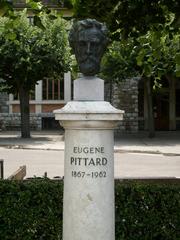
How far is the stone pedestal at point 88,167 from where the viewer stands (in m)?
5.45

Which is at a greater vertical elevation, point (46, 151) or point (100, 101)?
point (100, 101)

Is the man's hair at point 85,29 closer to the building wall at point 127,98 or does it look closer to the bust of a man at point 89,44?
the bust of a man at point 89,44

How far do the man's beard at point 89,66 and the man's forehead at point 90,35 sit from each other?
0.19 m

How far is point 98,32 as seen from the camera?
18.6ft

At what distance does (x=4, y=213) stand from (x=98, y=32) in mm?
2799

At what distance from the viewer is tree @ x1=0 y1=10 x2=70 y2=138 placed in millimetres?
28859

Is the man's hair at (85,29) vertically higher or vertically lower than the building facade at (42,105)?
higher

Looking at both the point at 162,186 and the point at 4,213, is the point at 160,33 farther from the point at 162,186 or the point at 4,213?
the point at 4,213

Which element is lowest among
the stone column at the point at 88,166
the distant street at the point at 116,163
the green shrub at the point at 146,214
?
the distant street at the point at 116,163

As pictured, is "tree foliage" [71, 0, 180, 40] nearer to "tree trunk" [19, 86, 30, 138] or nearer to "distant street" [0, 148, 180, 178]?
"distant street" [0, 148, 180, 178]

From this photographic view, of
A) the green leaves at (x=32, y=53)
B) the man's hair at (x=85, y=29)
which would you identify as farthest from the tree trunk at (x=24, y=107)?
the man's hair at (x=85, y=29)

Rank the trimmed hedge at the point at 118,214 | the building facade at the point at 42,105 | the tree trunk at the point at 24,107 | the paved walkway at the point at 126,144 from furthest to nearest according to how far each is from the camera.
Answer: the building facade at the point at 42,105, the tree trunk at the point at 24,107, the paved walkway at the point at 126,144, the trimmed hedge at the point at 118,214

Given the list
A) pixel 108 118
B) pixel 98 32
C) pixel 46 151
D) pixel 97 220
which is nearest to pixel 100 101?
pixel 108 118

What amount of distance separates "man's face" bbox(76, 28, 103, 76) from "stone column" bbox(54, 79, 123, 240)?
0.53 feet
